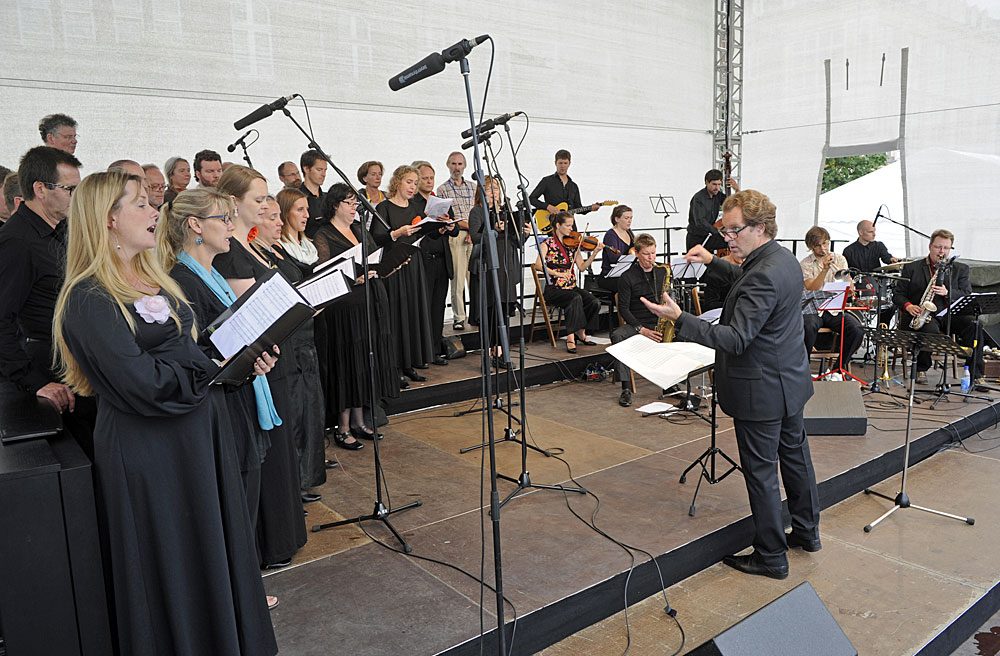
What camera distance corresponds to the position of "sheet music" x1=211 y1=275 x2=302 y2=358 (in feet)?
6.87

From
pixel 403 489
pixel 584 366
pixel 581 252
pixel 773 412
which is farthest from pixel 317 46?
pixel 773 412

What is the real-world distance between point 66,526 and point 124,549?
A: 0.17 m

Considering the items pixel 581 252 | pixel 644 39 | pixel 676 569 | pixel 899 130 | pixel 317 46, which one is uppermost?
pixel 644 39

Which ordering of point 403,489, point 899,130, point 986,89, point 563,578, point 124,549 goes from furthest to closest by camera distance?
point 899,130 → point 986,89 → point 403,489 → point 563,578 → point 124,549

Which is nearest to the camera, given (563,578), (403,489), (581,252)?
(563,578)

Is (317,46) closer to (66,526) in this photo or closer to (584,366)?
(584,366)

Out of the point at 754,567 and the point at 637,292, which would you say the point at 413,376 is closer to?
the point at 637,292

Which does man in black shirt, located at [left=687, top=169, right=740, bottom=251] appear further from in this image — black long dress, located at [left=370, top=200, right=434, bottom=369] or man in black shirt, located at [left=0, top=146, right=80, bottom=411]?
man in black shirt, located at [left=0, top=146, right=80, bottom=411]

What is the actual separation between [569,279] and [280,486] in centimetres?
468

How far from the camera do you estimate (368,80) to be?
7.94m

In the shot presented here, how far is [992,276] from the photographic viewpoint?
7875mm

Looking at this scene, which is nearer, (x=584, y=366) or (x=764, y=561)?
(x=764, y=561)

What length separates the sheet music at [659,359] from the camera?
3299mm

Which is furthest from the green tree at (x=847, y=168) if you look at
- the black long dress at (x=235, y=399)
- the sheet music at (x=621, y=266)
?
the black long dress at (x=235, y=399)
